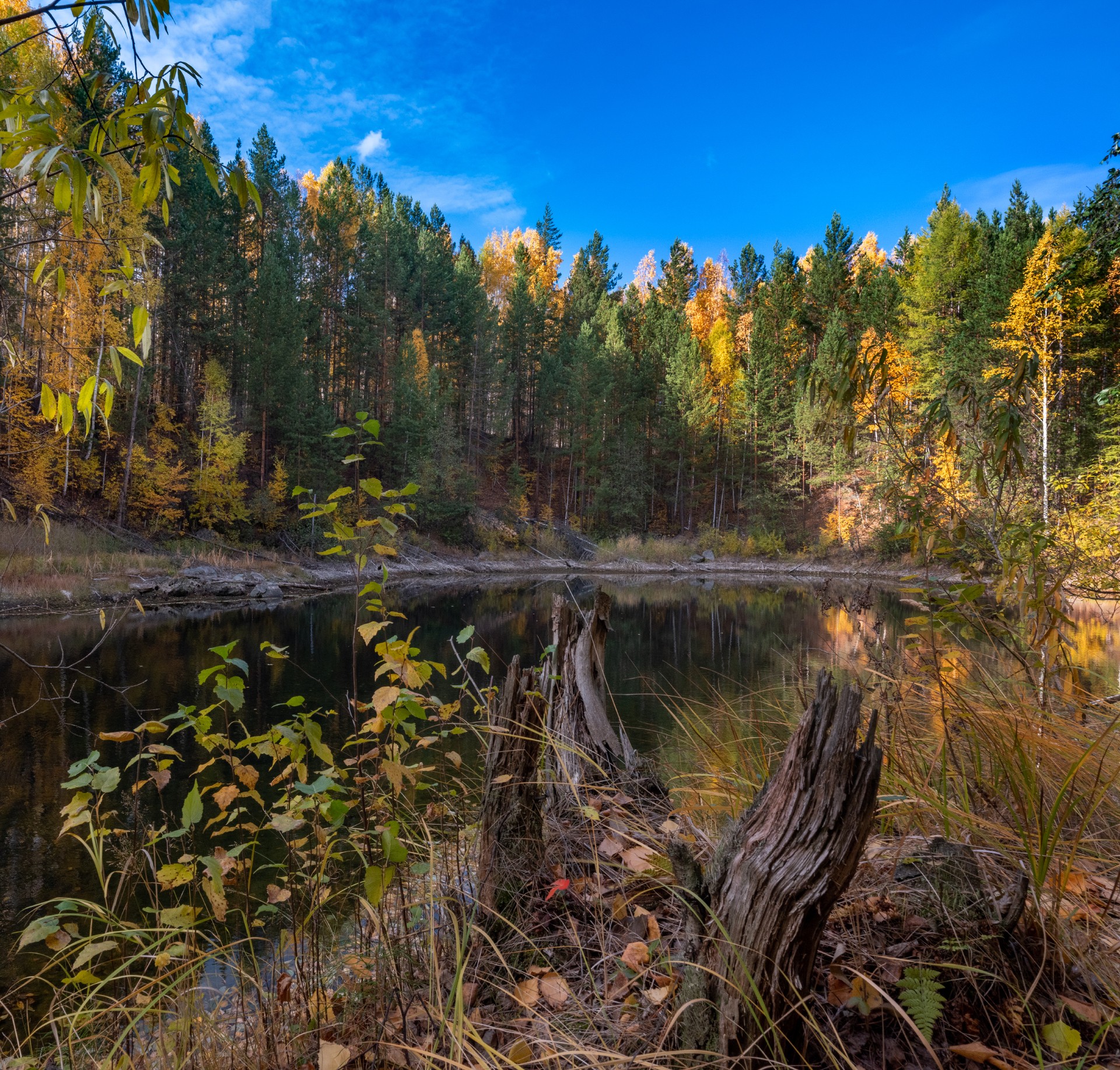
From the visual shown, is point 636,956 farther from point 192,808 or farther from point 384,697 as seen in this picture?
point 192,808

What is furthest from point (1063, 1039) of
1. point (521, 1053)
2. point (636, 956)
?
point (521, 1053)

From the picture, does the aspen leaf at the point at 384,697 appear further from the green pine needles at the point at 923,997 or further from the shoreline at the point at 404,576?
the shoreline at the point at 404,576

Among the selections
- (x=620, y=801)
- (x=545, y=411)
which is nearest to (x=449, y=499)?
(x=545, y=411)

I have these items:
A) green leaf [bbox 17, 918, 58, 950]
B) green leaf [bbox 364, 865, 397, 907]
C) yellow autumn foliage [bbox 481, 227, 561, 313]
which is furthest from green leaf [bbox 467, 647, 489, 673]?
yellow autumn foliage [bbox 481, 227, 561, 313]

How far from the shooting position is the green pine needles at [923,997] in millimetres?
1161

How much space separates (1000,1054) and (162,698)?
8537 mm

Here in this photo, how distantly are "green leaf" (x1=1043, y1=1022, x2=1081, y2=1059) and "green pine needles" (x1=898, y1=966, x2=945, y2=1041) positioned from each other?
0.53 feet

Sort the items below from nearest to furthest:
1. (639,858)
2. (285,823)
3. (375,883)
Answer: (375,883)
(285,823)
(639,858)

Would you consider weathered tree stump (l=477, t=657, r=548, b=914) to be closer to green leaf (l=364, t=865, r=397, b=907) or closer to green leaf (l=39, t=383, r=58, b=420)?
green leaf (l=364, t=865, r=397, b=907)

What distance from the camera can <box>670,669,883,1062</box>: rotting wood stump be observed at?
117cm

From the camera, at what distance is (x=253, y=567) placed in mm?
20000

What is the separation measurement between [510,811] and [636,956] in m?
0.62

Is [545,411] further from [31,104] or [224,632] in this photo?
A: [31,104]

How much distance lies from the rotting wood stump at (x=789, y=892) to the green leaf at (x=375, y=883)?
2.44 ft
